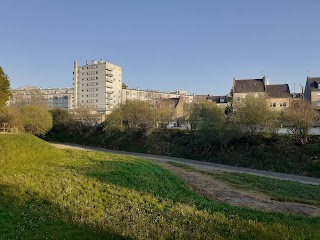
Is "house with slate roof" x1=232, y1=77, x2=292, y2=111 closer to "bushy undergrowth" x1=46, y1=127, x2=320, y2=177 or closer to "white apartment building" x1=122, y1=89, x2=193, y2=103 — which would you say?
"bushy undergrowth" x1=46, y1=127, x2=320, y2=177

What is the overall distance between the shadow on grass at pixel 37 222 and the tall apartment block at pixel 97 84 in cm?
11127

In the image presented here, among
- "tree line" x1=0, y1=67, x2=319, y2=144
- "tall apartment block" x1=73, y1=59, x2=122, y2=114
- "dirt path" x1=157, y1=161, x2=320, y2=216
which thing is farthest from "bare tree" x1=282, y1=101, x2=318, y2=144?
"tall apartment block" x1=73, y1=59, x2=122, y2=114

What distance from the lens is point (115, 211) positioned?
38.7 feet

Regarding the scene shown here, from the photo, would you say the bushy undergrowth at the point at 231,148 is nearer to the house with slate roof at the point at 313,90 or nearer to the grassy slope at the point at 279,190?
the grassy slope at the point at 279,190

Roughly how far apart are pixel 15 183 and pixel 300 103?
36432 millimetres

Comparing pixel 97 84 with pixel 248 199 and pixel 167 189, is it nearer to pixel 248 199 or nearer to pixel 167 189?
pixel 167 189

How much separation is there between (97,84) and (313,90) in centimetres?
8313

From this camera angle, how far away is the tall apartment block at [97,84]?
409 feet

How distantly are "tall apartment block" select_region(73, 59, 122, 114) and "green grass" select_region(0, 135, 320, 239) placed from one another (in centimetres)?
10697

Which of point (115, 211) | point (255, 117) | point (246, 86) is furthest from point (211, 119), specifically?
point (246, 86)

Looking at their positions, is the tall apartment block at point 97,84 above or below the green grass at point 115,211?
above

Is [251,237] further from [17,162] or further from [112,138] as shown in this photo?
[112,138]

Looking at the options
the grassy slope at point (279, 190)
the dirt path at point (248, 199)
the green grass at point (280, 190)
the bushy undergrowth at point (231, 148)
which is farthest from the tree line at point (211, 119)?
the dirt path at point (248, 199)

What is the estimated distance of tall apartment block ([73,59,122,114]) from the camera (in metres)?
125
